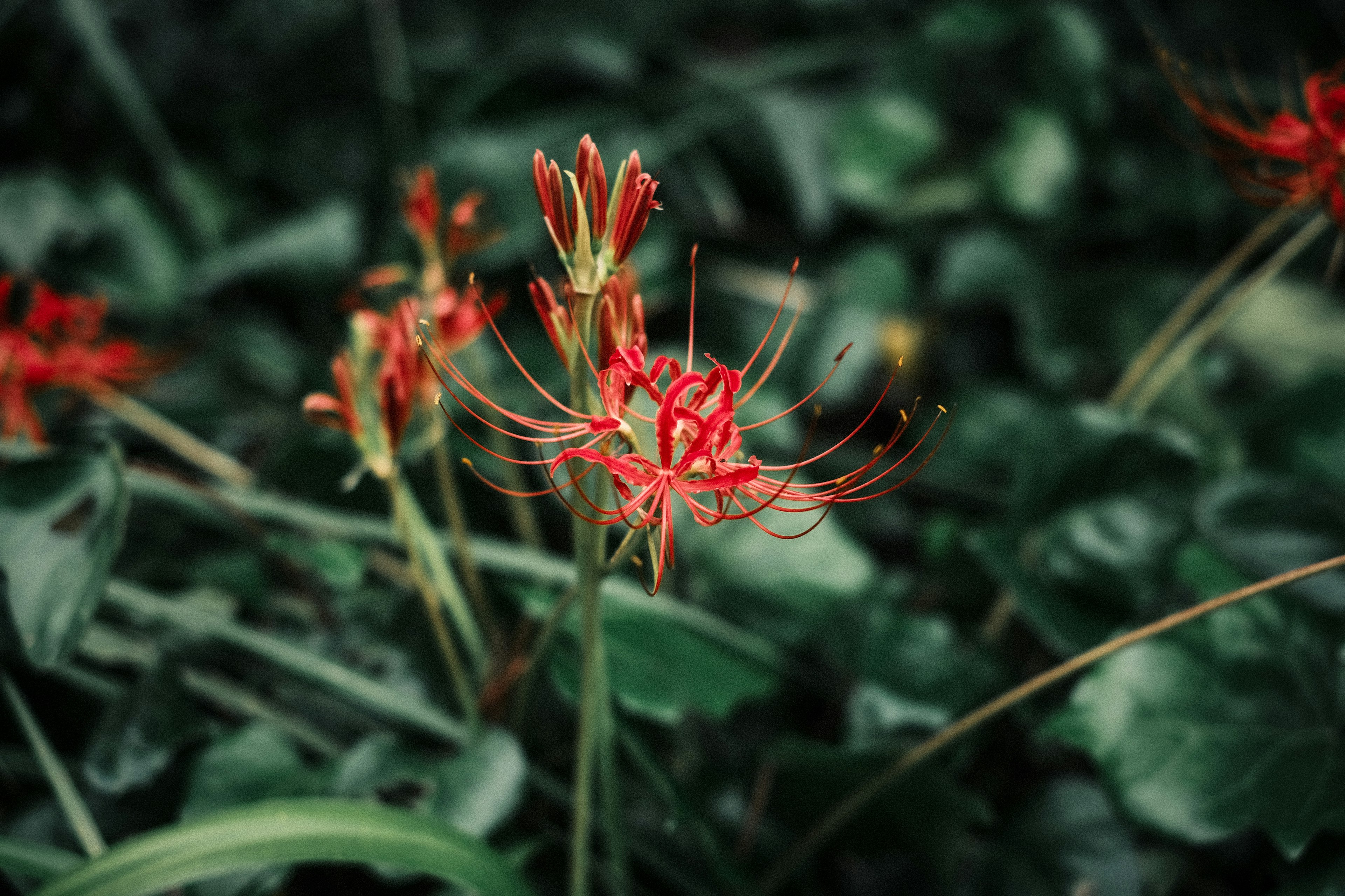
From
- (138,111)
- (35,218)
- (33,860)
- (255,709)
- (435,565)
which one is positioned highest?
(138,111)

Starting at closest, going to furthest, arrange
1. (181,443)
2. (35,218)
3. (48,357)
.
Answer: (48,357) → (181,443) → (35,218)

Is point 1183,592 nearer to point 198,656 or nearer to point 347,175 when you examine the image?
point 198,656

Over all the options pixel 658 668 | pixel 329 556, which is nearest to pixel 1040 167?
pixel 658 668

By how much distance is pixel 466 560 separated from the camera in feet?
2.15

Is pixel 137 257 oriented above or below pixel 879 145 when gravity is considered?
below

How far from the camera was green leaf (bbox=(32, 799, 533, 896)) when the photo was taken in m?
0.42

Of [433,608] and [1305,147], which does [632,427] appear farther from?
[1305,147]

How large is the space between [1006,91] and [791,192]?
395mm

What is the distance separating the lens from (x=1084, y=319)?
3.51ft

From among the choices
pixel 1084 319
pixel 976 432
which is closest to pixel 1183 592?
pixel 976 432

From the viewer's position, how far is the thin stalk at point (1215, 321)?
0.67m

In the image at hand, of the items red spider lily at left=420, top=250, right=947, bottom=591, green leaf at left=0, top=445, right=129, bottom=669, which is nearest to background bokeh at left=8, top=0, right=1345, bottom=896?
green leaf at left=0, top=445, right=129, bottom=669

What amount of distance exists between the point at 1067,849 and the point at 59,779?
749 millimetres

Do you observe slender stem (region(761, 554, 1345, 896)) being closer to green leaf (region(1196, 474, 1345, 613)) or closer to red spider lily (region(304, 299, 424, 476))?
green leaf (region(1196, 474, 1345, 613))
